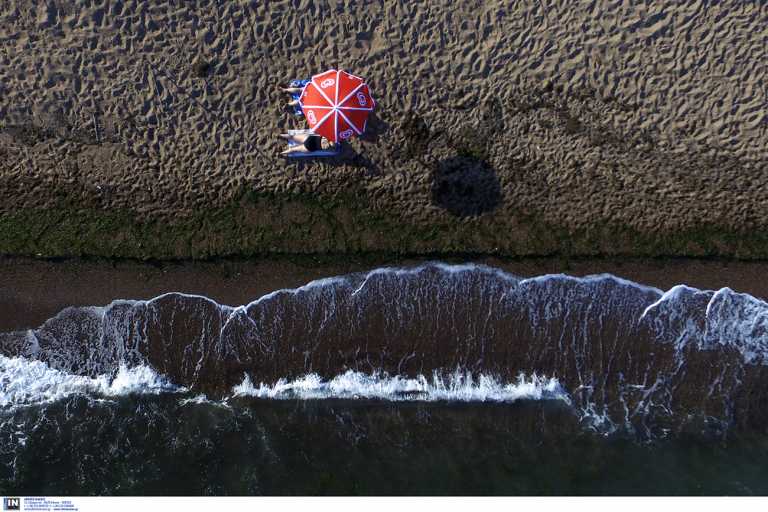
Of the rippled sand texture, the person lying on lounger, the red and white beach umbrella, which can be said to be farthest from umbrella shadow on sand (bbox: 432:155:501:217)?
the person lying on lounger

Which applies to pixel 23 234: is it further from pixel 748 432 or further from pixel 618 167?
pixel 748 432

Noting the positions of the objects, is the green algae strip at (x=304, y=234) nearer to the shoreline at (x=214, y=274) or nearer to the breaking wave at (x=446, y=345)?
the shoreline at (x=214, y=274)

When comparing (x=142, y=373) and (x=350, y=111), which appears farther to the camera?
(x=142, y=373)

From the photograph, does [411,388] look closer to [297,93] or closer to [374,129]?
[374,129]

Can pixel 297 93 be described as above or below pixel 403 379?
above

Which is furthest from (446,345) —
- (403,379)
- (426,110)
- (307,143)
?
(307,143)

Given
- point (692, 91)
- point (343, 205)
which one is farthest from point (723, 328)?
point (343, 205)

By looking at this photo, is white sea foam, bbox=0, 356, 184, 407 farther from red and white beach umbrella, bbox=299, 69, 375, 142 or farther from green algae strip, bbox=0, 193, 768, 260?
red and white beach umbrella, bbox=299, 69, 375, 142
